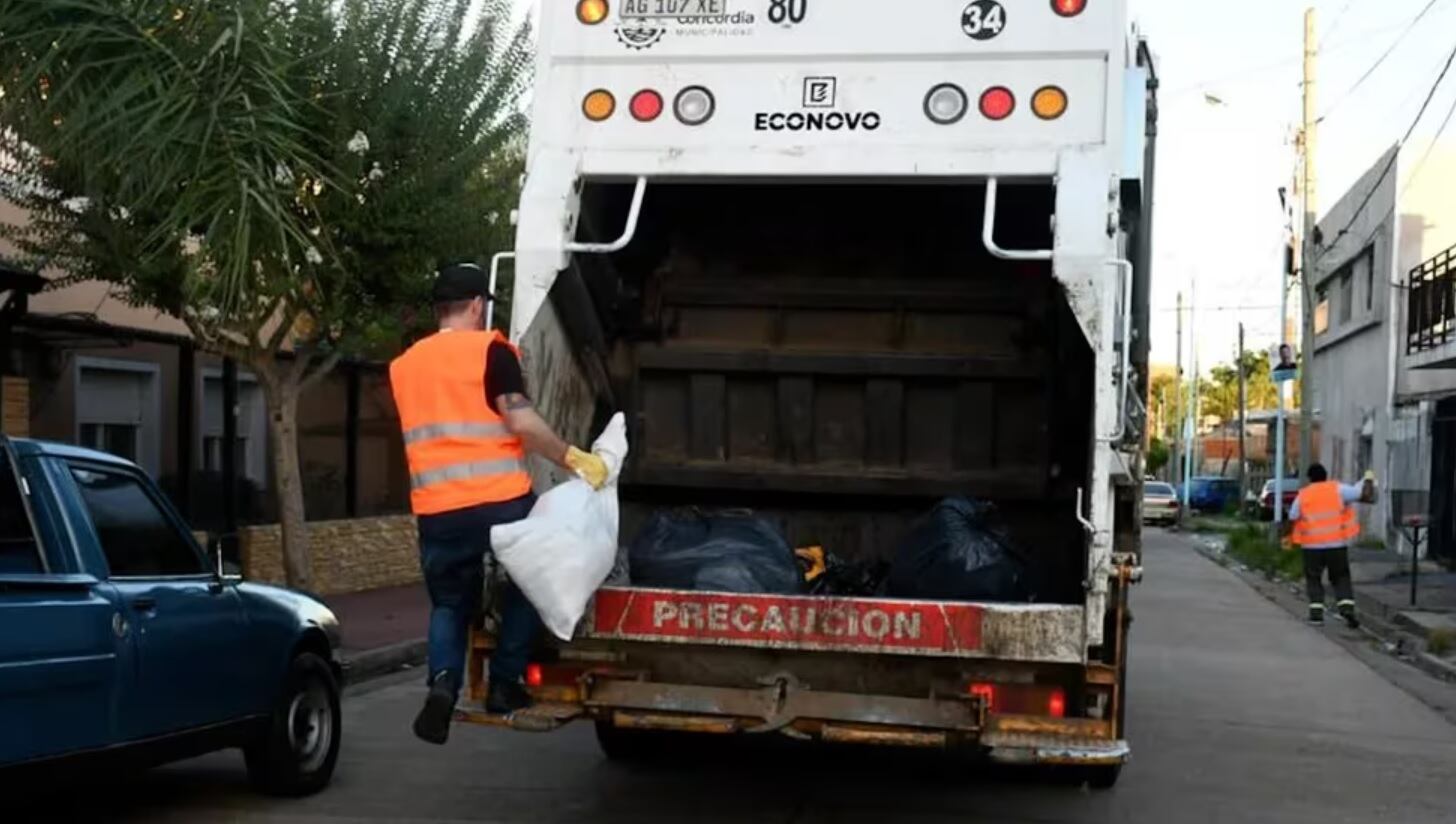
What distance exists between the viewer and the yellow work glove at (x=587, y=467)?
5473 millimetres

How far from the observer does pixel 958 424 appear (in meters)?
7.34

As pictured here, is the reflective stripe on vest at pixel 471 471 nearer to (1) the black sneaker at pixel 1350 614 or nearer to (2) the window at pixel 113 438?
(2) the window at pixel 113 438

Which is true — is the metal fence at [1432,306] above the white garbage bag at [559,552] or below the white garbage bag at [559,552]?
above

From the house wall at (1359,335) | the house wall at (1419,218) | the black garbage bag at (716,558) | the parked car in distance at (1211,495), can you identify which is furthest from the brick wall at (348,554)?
the parked car in distance at (1211,495)

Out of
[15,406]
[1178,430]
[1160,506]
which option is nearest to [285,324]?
[15,406]

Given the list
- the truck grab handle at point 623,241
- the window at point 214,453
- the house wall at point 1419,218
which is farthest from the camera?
the house wall at point 1419,218

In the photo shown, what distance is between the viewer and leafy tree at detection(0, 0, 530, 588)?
6.94m

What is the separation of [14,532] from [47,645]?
0.55 meters

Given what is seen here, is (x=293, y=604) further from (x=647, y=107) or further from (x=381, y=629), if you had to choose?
(x=381, y=629)

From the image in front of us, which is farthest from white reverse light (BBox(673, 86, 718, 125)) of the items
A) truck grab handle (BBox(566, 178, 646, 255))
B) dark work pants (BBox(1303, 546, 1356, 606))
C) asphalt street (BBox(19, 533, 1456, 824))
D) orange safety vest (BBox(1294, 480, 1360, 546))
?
dark work pants (BBox(1303, 546, 1356, 606))

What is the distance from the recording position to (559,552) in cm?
531

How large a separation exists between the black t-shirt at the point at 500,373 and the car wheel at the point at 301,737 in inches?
86.2

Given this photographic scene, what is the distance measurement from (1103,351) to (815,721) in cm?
159

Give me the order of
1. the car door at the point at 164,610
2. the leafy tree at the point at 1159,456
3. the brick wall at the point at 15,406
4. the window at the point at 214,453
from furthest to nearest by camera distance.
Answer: the leafy tree at the point at 1159,456 < the window at the point at 214,453 < the brick wall at the point at 15,406 < the car door at the point at 164,610
